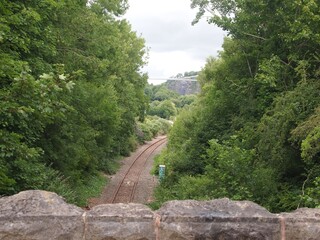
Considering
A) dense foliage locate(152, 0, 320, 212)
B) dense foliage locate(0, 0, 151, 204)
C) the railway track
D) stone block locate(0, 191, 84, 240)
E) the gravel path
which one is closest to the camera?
stone block locate(0, 191, 84, 240)

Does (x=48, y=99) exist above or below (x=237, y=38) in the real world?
below

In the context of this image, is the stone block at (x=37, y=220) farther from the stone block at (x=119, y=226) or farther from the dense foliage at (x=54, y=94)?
the dense foliage at (x=54, y=94)

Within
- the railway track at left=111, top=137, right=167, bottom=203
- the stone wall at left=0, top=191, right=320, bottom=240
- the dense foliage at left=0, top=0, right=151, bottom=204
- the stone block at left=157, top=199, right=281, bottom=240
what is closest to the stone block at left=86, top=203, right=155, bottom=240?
the stone wall at left=0, top=191, right=320, bottom=240

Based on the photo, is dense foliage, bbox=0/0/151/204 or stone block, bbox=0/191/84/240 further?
dense foliage, bbox=0/0/151/204

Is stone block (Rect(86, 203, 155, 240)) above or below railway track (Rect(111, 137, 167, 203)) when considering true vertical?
above

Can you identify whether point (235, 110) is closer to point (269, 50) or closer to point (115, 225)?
point (269, 50)

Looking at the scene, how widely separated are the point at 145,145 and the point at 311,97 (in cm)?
3952

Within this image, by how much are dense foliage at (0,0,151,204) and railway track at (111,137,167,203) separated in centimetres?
162

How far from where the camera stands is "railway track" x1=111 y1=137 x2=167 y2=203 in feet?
73.5

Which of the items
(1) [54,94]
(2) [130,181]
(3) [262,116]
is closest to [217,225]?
(1) [54,94]

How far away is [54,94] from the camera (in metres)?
6.58

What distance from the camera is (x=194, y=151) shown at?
68.9 feet

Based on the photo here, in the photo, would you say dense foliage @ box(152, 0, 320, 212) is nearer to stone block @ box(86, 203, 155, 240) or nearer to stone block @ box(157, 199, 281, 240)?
stone block @ box(157, 199, 281, 240)

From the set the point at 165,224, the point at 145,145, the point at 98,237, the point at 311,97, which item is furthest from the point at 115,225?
the point at 145,145
